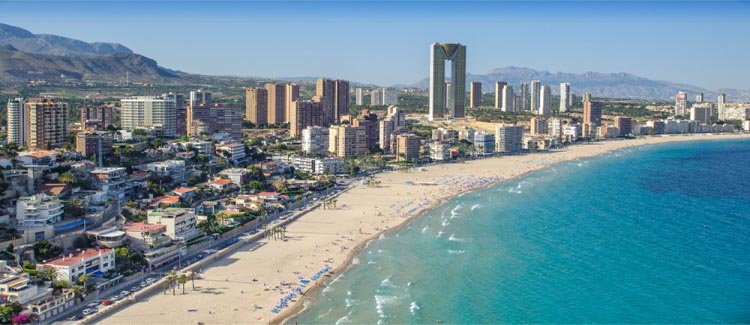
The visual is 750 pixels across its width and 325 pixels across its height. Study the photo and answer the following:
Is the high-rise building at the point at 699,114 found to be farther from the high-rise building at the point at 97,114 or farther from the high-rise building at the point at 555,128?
the high-rise building at the point at 97,114

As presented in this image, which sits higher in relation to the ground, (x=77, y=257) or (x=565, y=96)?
(x=565, y=96)

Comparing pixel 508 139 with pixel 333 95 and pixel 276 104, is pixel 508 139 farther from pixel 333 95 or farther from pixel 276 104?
pixel 276 104

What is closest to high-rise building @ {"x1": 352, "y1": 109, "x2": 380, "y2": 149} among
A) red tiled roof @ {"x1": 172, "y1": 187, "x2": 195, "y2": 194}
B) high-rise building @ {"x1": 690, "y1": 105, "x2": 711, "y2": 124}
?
red tiled roof @ {"x1": 172, "y1": 187, "x2": 195, "y2": 194}

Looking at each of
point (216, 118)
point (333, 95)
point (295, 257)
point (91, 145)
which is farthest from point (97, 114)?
point (295, 257)

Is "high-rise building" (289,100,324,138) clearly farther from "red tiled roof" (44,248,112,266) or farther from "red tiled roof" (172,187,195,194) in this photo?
"red tiled roof" (44,248,112,266)

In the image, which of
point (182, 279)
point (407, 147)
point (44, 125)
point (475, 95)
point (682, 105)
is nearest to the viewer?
point (182, 279)

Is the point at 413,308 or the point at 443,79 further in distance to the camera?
the point at 443,79
